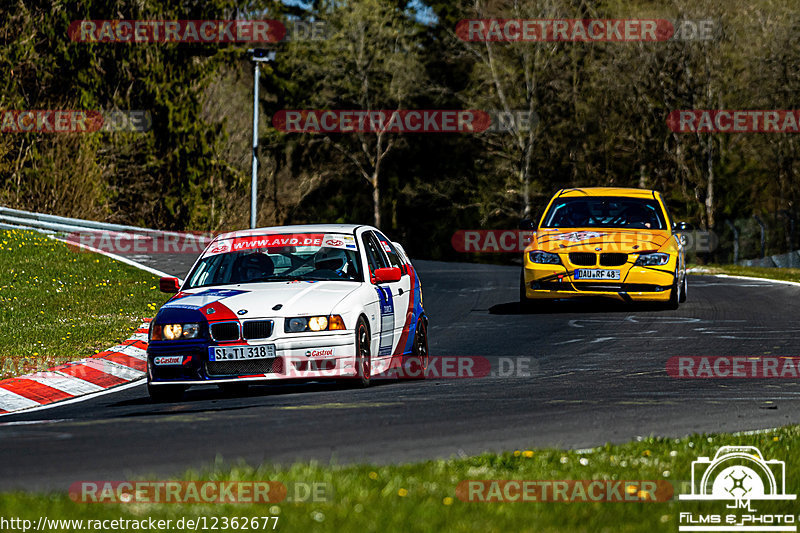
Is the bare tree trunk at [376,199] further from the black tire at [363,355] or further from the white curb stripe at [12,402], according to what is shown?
the black tire at [363,355]

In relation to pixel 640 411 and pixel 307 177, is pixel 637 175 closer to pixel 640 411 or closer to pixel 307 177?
pixel 307 177

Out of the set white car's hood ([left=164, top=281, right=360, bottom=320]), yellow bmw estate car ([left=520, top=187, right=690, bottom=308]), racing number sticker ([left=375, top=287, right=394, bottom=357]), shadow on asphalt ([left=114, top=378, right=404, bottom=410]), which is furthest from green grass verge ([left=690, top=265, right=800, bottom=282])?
white car's hood ([left=164, top=281, right=360, bottom=320])

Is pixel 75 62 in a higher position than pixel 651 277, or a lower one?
higher

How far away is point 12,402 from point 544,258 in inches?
336

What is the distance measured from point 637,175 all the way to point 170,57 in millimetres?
22834

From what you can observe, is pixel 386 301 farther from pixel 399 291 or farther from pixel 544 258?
pixel 544 258

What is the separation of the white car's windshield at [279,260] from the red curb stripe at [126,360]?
225 centimetres

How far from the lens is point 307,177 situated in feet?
211

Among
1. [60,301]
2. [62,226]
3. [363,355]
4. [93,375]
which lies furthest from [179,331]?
[62,226]

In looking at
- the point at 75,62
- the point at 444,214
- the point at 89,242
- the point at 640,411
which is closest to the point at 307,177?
the point at 444,214

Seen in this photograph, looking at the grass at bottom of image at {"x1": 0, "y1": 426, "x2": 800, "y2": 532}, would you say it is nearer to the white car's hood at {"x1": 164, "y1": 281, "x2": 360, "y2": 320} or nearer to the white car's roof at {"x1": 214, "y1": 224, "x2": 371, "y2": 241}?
the white car's hood at {"x1": 164, "y1": 281, "x2": 360, "y2": 320}

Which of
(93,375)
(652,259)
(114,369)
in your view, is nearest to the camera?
(93,375)

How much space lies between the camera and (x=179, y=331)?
10492 mm

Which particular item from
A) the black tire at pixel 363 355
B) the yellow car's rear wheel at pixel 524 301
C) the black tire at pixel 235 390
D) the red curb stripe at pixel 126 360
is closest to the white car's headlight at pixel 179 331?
the black tire at pixel 235 390
